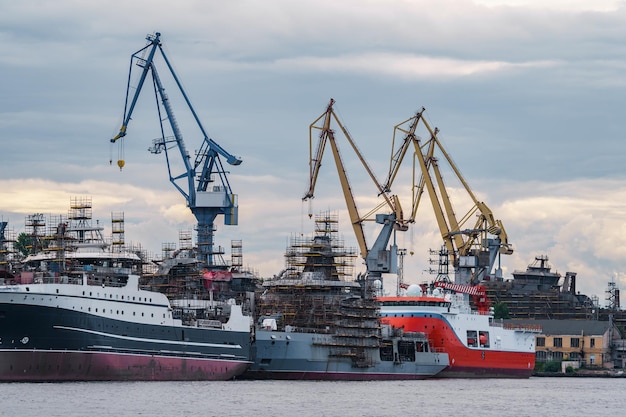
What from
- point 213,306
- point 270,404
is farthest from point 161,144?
point 270,404

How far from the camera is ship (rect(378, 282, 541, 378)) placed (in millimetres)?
140625

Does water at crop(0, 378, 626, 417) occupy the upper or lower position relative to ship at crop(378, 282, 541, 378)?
lower

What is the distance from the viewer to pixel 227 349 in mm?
116938

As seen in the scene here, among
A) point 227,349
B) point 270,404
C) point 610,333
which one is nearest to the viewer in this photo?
point 270,404

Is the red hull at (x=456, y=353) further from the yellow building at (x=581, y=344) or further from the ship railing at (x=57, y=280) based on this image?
the ship railing at (x=57, y=280)

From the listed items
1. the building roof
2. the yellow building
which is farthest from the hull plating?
the building roof

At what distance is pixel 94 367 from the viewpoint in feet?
347

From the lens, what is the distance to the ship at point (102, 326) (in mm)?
103312

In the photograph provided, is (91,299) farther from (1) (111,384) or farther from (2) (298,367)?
(2) (298,367)

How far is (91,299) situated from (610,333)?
3874 inches

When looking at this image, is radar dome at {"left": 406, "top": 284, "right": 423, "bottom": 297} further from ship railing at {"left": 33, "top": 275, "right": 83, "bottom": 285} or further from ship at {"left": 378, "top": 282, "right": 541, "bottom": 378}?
ship railing at {"left": 33, "top": 275, "right": 83, "bottom": 285}

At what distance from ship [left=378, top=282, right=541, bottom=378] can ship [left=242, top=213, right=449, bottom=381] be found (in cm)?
204

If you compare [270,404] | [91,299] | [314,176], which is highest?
[314,176]

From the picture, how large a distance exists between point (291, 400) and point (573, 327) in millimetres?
95962
